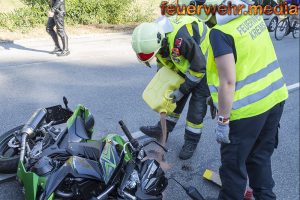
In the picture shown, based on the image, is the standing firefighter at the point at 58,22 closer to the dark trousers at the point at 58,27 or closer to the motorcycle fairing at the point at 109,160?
the dark trousers at the point at 58,27

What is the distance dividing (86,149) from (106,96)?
2.91 m

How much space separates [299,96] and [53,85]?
440cm

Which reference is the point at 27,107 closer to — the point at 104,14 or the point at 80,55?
the point at 80,55

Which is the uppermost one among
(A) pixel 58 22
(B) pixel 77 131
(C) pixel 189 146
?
(A) pixel 58 22

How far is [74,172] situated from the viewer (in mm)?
2602

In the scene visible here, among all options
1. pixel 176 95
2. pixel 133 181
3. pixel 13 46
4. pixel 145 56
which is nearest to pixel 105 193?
pixel 133 181

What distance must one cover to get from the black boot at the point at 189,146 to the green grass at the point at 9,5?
7504 millimetres

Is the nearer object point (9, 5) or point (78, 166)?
point (78, 166)

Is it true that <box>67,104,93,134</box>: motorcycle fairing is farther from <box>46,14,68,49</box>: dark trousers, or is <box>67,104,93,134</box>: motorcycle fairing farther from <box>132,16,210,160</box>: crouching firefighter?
<box>46,14,68,49</box>: dark trousers

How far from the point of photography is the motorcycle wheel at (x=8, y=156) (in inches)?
128

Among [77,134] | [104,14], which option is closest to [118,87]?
[77,134]

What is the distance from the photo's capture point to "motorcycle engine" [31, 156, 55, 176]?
2.73 m

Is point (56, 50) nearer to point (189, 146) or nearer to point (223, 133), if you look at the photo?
point (189, 146)

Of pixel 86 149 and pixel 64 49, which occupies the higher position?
pixel 86 149
